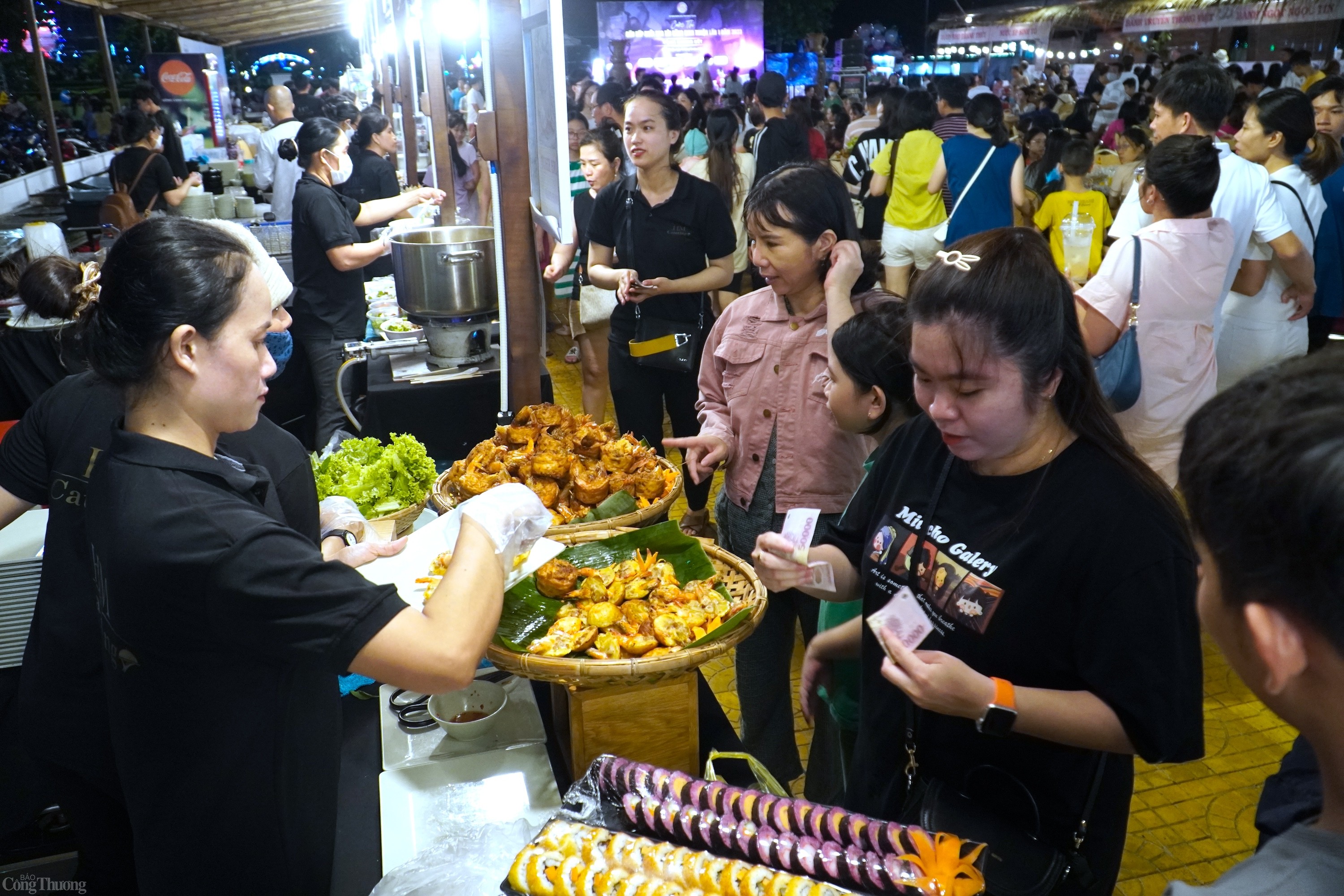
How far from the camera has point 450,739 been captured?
1847 millimetres

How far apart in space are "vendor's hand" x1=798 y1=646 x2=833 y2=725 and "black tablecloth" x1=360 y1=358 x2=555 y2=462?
1.83m

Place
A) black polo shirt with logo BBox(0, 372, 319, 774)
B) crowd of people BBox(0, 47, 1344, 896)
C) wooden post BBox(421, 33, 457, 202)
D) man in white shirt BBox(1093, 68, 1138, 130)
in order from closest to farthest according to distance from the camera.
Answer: crowd of people BBox(0, 47, 1344, 896) → black polo shirt with logo BBox(0, 372, 319, 774) → wooden post BBox(421, 33, 457, 202) → man in white shirt BBox(1093, 68, 1138, 130)

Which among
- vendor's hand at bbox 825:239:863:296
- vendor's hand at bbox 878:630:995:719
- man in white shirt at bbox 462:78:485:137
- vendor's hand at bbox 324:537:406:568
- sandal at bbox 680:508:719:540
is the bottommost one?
sandal at bbox 680:508:719:540

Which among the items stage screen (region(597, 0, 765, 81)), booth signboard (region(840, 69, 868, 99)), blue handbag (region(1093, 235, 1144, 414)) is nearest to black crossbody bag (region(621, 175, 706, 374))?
blue handbag (region(1093, 235, 1144, 414))

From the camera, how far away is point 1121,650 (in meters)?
1.32

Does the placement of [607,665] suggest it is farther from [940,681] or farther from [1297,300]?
[1297,300]

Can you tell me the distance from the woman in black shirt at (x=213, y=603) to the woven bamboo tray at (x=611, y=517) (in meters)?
0.68

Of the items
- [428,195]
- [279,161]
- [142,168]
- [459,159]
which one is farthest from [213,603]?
[459,159]

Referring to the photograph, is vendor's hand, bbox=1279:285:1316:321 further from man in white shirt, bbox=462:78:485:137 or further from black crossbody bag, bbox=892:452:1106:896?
man in white shirt, bbox=462:78:485:137

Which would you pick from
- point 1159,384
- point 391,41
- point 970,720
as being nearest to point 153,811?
point 970,720

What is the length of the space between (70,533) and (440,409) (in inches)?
73.3

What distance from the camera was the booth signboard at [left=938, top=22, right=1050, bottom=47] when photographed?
24.0 m

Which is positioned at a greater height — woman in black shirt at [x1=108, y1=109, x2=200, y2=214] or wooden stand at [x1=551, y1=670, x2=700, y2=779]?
woman in black shirt at [x1=108, y1=109, x2=200, y2=214]

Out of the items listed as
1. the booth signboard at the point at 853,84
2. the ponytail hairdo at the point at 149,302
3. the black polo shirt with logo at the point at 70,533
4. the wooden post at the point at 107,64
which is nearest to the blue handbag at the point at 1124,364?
the black polo shirt with logo at the point at 70,533
